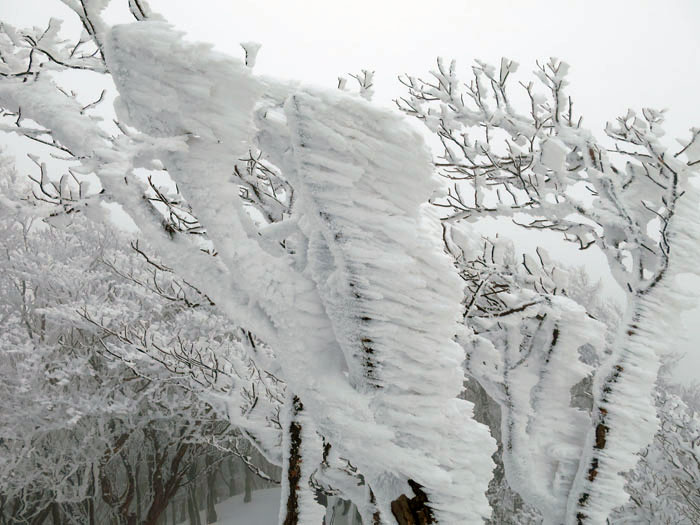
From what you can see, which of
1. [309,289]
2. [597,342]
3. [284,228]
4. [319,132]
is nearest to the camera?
[319,132]

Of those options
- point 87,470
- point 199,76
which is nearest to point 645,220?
point 199,76

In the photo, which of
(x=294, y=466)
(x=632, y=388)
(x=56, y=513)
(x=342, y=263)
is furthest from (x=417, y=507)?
(x=56, y=513)

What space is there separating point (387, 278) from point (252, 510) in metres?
20.8

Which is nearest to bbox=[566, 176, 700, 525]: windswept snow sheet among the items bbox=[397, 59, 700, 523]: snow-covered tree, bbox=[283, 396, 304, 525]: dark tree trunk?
bbox=[397, 59, 700, 523]: snow-covered tree

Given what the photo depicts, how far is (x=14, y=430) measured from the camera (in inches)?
436

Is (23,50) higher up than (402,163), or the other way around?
(402,163)

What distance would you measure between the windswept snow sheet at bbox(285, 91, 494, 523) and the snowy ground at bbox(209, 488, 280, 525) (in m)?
18.2

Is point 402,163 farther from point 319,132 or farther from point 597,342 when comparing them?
point 597,342

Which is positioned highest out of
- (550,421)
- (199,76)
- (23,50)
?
(199,76)

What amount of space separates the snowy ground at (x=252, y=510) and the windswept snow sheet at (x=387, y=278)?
18176mm

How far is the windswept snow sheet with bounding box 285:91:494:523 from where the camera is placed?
6.24ft

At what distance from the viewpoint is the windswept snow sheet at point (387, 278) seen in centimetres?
190

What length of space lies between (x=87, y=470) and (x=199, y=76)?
13212 mm

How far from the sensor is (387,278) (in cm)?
198
